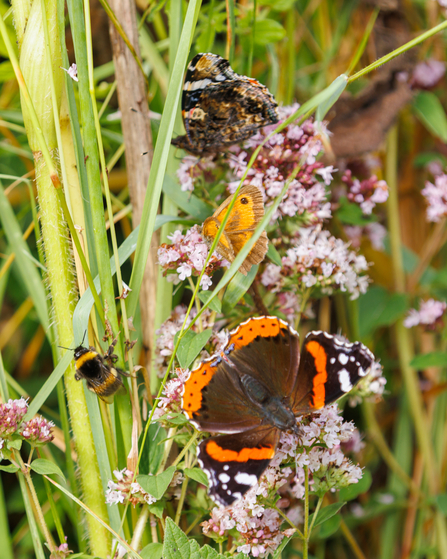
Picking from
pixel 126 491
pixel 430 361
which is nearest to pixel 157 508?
pixel 126 491

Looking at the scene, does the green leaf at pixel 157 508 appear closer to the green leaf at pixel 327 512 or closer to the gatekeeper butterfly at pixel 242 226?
the green leaf at pixel 327 512

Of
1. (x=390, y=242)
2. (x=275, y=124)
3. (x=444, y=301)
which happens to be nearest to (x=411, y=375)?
(x=444, y=301)

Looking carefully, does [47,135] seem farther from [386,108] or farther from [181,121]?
[386,108]

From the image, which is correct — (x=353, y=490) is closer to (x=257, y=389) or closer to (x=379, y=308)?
(x=257, y=389)

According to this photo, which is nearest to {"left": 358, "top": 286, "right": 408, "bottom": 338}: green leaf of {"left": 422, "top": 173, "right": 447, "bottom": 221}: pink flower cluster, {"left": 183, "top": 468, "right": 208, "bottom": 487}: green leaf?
{"left": 422, "top": 173, "right": 447, "bottom": 221}: pink flower cluster

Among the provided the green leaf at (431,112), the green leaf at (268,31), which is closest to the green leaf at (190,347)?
the green leaf at (268,31)

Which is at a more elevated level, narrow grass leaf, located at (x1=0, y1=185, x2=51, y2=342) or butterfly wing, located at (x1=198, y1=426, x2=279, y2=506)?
narrow grass leaf, located at (x1=0, y1=185, x2=51, y2=342)

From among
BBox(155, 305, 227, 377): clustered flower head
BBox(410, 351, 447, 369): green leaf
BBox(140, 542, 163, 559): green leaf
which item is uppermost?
BBox(155, 305, 227, 377): clustered flower head

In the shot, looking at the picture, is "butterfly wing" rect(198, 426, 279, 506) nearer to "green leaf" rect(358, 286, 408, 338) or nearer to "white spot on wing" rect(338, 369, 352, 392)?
"white spot on wing" rect(338, 369, 352, 392)
